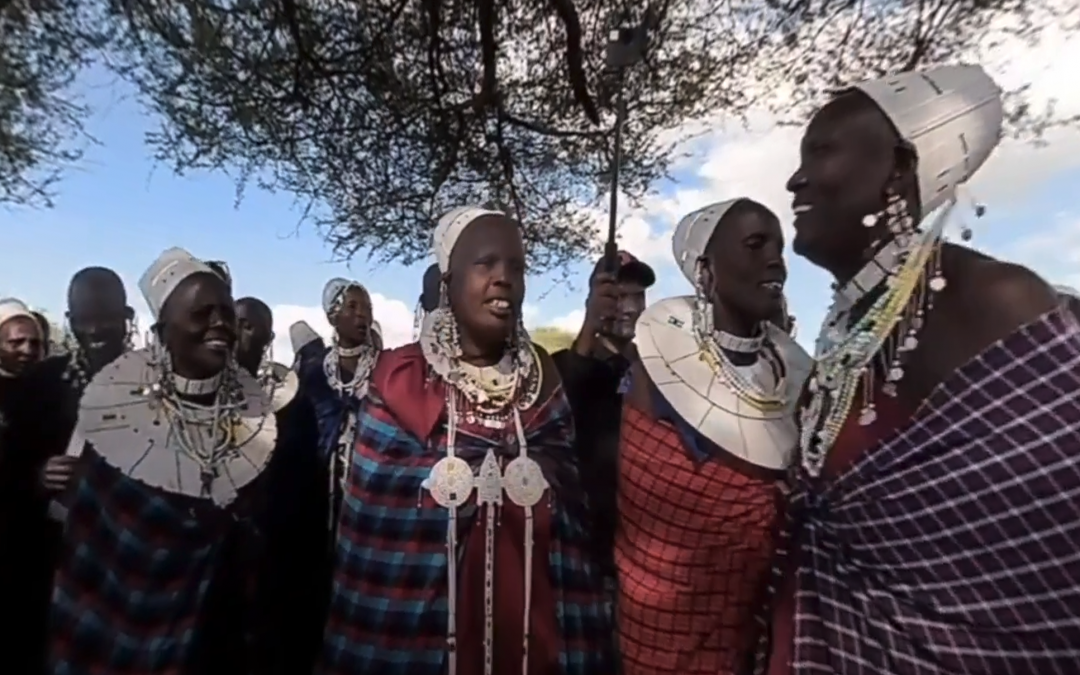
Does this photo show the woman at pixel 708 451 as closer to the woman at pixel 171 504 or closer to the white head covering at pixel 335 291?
the woman at pixel 171 504

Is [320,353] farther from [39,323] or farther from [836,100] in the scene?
[836,100]

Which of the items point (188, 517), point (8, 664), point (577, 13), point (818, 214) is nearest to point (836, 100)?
point (818, 214)

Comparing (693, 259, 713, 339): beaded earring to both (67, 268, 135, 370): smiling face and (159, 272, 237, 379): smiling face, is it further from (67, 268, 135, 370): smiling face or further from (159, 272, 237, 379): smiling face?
(67, 268, 135, 370): smiling face

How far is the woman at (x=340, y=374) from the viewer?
14.3 ft

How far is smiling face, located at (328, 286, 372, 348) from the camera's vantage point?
5555 mm

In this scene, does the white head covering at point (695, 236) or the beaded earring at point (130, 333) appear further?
the beaded earring at point (130, 333)

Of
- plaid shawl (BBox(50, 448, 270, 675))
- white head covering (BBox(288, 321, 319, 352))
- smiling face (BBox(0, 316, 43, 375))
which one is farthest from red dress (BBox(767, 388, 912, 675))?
white head covering (BBox(288, 321, 319, 352))

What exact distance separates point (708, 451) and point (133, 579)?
5.30 feet

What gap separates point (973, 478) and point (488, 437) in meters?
1.49

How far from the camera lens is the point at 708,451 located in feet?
8.58

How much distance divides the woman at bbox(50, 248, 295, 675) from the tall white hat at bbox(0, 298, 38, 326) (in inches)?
83.8

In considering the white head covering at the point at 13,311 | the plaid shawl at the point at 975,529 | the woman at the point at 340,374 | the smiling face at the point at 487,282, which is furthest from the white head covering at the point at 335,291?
the plaid shawl at the point at 975,529

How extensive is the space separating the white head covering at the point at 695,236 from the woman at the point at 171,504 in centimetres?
137

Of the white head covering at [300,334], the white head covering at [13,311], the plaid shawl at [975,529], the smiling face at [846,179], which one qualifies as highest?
the white head covering at [300,334]
